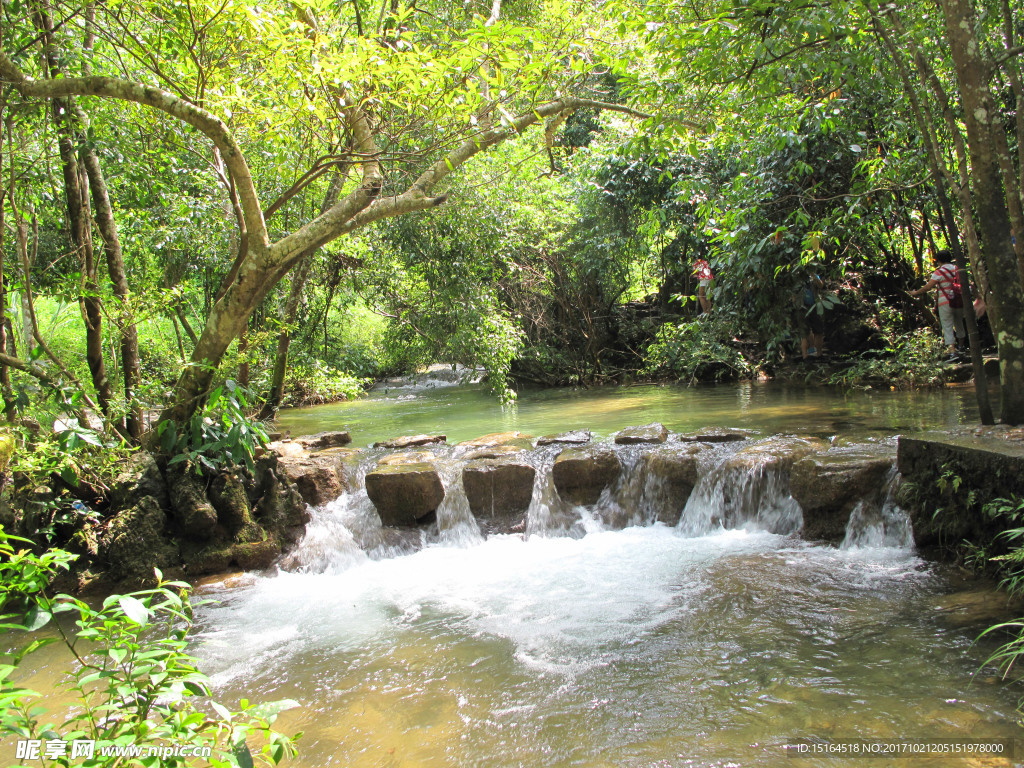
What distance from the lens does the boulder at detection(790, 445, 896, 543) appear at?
557 centimetres

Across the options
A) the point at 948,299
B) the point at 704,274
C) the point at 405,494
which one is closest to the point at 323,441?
the point at 405,494

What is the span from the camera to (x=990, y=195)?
4.69m

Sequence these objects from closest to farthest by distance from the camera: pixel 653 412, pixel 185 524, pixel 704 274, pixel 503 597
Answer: pixel 503 597 → pixel 185 524 → pixel 653 412 → pixel 704 274

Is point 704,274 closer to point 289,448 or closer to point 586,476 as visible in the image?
point 586,476

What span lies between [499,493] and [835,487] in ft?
10.4

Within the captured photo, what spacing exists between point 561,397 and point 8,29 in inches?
411

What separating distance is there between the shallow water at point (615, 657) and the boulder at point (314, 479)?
1.16m

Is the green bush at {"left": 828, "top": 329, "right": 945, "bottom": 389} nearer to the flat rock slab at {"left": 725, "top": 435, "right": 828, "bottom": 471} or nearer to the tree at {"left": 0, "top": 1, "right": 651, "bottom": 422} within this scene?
the flat rock slab at {"left": 725, "top": 435, "right": 828, "bottom": 471}

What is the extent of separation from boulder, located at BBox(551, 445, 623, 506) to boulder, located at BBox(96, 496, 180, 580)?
12.1ft

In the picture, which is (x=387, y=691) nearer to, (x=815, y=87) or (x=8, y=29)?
(x=8, y=29)

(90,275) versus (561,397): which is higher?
(90,275)

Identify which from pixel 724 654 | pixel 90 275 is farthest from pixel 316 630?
pixel 90 275

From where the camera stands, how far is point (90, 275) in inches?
238

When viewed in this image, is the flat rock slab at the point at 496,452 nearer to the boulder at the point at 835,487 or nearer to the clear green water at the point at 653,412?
the clear green water at the point at 653,412
